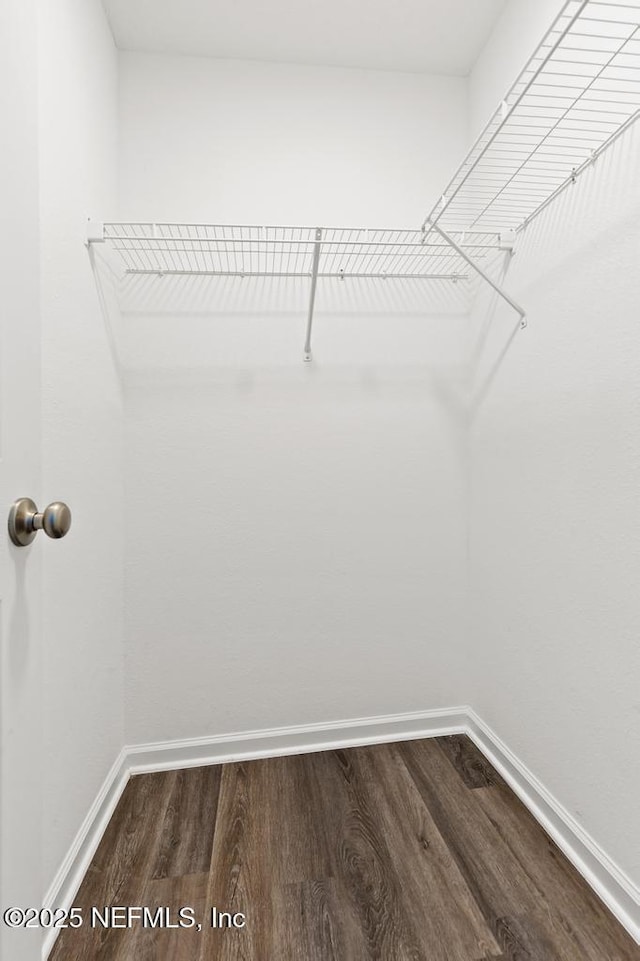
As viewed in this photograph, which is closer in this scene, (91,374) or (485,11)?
(91,374)

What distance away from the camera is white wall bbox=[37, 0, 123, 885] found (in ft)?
3.55

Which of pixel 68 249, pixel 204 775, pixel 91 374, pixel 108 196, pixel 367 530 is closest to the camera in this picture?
pixel 68 249

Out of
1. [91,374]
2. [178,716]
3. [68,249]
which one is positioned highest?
[68,249]

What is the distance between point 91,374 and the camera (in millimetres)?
1333

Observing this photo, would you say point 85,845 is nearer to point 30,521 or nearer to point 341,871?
point 341,871

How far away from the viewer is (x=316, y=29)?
5.08ft

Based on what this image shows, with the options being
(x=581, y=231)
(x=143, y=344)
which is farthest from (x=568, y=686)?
(x=143, y=344)

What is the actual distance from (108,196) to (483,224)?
1293mm

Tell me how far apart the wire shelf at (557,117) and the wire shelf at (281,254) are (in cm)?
15

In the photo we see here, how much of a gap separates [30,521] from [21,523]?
0.04ft

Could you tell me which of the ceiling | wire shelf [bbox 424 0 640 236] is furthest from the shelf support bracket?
the ceiling

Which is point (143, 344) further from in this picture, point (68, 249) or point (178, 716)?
point (178, 716)

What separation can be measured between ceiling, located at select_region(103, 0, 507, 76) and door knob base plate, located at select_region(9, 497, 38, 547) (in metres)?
1.71

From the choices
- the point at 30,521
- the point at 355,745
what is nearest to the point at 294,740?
the point at 355,745
